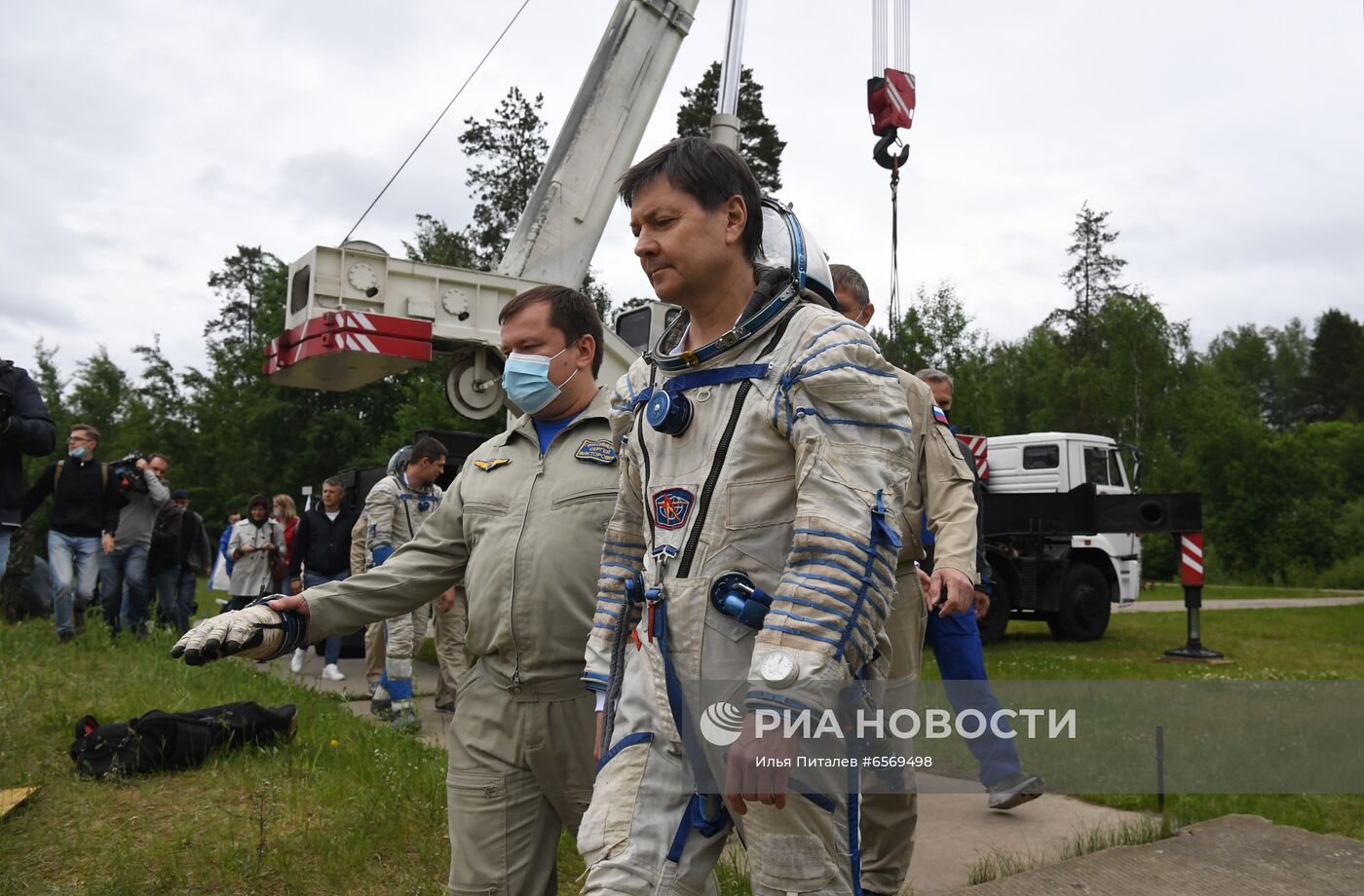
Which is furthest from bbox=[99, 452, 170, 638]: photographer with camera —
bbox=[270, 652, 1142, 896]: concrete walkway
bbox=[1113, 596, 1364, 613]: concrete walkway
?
bbox=[1113, 596, 1364, 613]: concrete walkway

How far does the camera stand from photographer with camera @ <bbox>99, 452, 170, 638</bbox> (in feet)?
31.4

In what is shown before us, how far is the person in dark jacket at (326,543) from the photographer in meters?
9.61

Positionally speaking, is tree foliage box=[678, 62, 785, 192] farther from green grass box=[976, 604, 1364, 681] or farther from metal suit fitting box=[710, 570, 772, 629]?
metal suit fitting box=[710, 570, 772, 629]

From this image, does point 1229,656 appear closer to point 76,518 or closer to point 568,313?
point 568,313

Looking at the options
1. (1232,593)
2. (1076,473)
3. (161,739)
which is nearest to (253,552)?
(161,739)

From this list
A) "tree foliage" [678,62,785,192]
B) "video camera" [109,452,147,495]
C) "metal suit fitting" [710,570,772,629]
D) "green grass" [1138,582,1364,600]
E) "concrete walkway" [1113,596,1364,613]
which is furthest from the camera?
"tree foliage" [678,62,785,192]

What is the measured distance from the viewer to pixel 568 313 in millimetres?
2939

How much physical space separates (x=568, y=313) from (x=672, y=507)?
3.74 ft

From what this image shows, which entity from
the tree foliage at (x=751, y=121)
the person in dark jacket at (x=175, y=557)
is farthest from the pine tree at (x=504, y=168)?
the person in dark jacket at (x=175, y=557)

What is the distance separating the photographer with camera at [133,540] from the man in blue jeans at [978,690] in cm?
763

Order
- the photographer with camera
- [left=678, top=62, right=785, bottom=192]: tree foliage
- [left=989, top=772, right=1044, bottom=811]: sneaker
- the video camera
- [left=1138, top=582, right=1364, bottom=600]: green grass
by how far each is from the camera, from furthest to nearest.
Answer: [left=678, top=62, right=785, bottom=192]: tree foliage, [left=1138, top=582, right=1364, bottom=600]: green grass, the photographer with camera, the video camera, [left=989, top=772, right=1044, bottom=811]: sneaker

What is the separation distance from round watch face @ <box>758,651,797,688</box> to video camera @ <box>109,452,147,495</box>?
905 cm

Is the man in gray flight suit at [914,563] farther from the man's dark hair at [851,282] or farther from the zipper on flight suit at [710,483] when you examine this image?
the zipper on flight suit at [710,483]

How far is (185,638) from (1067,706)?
20.8ft
